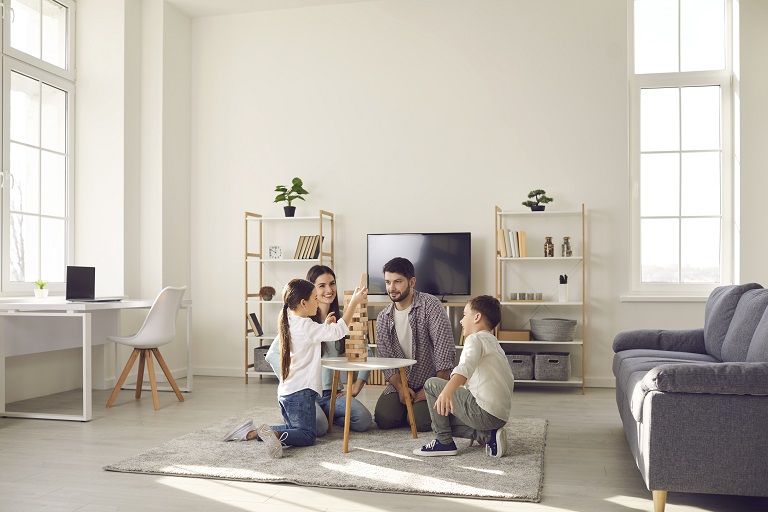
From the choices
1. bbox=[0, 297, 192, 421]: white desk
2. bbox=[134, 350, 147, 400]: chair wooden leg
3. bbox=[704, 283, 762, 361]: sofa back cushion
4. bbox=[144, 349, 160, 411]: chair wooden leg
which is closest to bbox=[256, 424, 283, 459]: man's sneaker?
bbox=[0, 297, 192, 421]: white desk

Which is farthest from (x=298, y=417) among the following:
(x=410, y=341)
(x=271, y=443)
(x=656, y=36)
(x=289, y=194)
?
(x=656, y=36)

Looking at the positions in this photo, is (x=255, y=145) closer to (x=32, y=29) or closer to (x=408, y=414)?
(x=32, y=29)

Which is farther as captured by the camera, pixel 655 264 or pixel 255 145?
pixel 255 145

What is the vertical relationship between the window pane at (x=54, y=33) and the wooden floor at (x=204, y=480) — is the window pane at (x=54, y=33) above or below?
above

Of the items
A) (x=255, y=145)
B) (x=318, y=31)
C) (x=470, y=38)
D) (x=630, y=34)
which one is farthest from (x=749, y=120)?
(x=255, y=145)

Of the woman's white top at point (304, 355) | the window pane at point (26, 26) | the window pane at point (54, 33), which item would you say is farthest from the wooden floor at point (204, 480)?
the window pane at point (54, 33)

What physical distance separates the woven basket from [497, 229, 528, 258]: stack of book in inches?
21.7

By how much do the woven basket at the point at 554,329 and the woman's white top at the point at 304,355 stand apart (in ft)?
8.21

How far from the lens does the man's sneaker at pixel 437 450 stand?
352 cm

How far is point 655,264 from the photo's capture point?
19.5 ft

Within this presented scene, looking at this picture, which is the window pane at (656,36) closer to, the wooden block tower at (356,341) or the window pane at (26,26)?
the wooden block tower at (356,341)

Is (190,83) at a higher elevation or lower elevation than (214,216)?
higher

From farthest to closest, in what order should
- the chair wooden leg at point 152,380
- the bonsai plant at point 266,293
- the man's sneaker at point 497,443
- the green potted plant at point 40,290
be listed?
the bonsai plant at point 266,293 → the green potted plant at point 40,290 → the chair wooden leg at point 152,380 → the man's sneaker at point 497,443

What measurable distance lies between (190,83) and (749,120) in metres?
4.76
